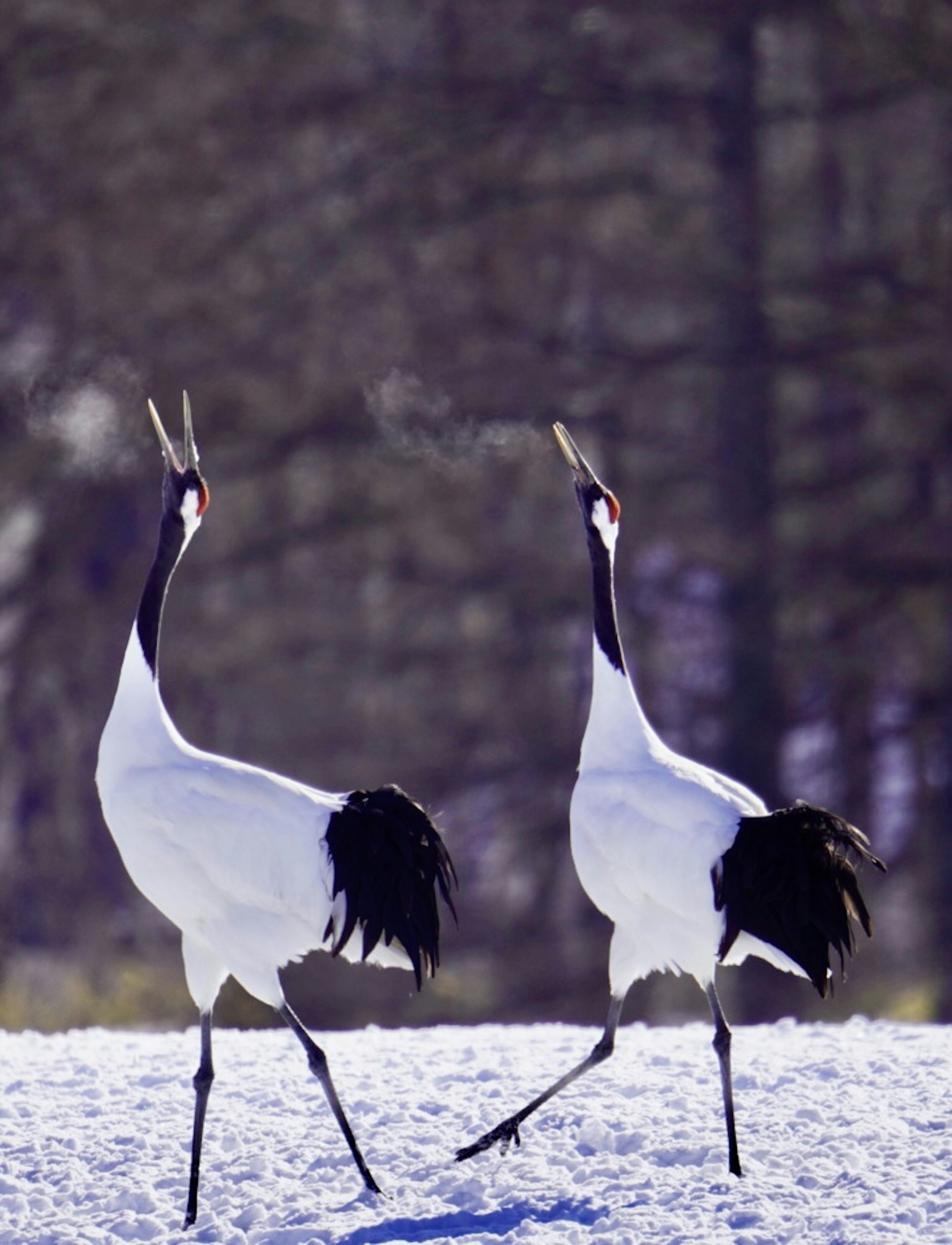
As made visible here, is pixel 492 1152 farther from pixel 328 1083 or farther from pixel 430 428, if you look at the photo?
pixel 430 428

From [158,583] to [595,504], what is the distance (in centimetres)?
134

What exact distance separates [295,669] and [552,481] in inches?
97.2

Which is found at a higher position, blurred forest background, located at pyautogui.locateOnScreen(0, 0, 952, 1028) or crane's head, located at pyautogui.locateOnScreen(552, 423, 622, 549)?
blurred forest background, located at pyautogui.locateOnScreen(0, 0, 952, 1028)

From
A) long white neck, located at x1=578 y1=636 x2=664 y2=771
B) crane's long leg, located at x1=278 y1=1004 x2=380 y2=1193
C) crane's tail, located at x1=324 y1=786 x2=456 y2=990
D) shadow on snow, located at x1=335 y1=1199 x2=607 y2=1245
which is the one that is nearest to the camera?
Result: shadow on snow, located at x1=335 y1=1199 x2=607 y2=1245

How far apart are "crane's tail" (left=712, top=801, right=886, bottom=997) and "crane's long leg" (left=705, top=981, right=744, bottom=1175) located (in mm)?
155

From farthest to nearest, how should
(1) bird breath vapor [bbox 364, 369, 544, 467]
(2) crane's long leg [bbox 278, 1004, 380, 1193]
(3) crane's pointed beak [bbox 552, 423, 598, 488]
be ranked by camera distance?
(1) bird breath vapor [bbox 364, 369, 544, 467] → (3) crane's pointed beak [bbox 552, 423, 598, 488] → (2) crane's long leg [bbox 278, 1004, 380, 1193]

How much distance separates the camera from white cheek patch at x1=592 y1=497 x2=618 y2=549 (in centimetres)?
592

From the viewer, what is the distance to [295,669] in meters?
15.0

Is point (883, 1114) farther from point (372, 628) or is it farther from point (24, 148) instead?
point (24, 148)

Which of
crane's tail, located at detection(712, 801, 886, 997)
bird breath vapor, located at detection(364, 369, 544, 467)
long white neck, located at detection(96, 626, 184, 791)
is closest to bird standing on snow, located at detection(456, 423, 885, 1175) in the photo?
crane's tail, located at detection(712, 801, 886, 997)

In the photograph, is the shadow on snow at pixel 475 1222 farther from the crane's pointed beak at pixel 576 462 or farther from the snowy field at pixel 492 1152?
the crane's pointed beak at pixel 576 462

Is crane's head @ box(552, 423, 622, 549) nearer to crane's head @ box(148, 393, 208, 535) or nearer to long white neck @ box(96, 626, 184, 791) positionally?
crane's head @ box(148, 393, 208, 535)

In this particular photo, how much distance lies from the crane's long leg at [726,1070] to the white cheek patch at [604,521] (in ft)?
4.73

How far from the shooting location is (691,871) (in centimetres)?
523
